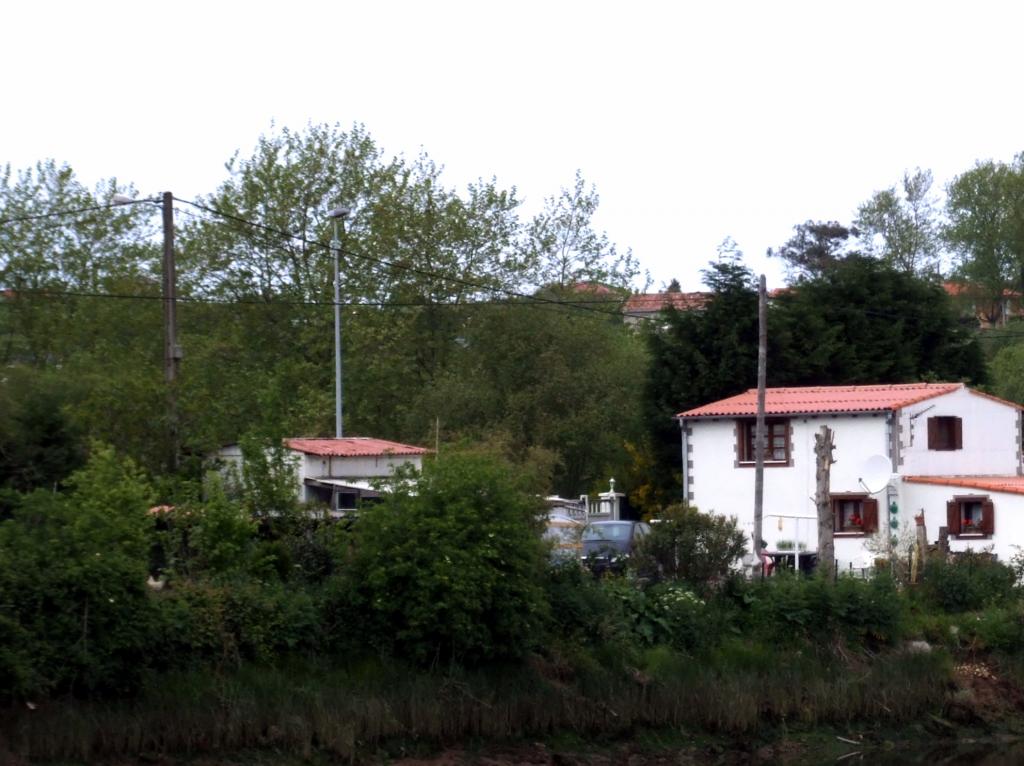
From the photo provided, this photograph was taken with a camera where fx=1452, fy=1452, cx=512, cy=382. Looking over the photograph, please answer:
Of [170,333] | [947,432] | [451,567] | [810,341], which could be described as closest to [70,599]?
[451,567]

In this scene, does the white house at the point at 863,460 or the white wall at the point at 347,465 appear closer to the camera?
the white wall at the point at 347,465

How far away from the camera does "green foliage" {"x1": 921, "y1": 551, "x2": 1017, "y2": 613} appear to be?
2925 centimetres

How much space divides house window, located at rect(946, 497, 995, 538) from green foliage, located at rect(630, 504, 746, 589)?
11165 millimetres

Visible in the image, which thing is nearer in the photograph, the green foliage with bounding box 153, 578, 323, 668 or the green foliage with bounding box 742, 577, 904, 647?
the green foliage with bounding box 153, 578, 323, 668

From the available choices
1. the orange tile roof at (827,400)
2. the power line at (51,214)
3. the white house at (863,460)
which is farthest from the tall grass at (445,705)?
the power line at (51,214)

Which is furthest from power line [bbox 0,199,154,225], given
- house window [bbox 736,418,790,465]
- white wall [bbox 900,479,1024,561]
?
white wall [bbox 900,479,1024,561]

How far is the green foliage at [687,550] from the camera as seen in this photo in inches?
1065

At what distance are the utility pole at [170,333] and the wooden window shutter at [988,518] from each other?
2063cm

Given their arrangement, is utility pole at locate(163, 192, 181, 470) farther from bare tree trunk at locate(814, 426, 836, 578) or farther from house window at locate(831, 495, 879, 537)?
house window at locate(831, 495, 879, 537)

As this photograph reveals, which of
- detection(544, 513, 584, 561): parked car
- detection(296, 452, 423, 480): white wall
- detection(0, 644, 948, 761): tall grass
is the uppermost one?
detection(296, 452, 423, 480): white wall

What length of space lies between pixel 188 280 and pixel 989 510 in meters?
27.4

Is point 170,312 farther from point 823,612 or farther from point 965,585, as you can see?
point 965,585

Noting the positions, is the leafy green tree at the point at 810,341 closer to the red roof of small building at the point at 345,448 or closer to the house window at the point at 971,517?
the house window at the point at 971,517

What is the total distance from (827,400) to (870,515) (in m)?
3.59
